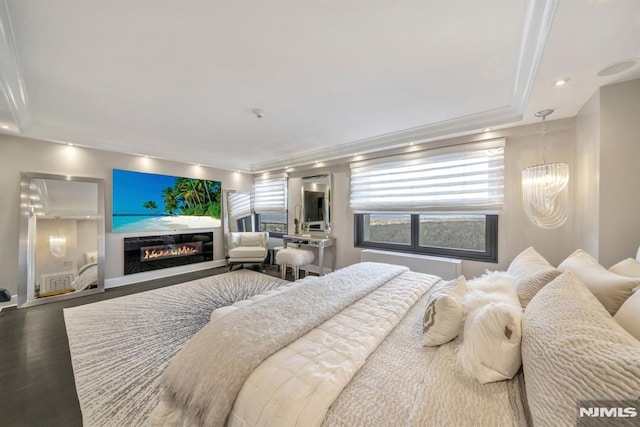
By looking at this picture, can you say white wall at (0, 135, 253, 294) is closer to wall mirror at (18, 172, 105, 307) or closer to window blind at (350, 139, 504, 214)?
Answer: wall mirror at (18, 172, 105, 307)

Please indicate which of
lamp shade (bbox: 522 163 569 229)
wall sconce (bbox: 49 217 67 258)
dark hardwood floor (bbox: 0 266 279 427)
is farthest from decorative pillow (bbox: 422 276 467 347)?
wall sconce (bbox: 49 217 67 258)

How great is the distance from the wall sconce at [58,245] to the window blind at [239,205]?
2.85 meters

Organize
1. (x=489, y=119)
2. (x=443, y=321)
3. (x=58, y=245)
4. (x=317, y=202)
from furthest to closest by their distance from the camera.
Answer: (x=317, y=202) < (x=58, y=245) < (x=489, y=119) < (x=443, y=321)

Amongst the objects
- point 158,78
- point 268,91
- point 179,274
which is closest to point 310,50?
point 268,91

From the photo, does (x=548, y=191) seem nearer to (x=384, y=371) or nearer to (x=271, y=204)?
(x=384, y=371)

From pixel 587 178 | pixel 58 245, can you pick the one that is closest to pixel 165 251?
pixel 58 245

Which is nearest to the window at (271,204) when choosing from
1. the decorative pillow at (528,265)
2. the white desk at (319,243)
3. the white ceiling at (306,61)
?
the white desk at (319,243)

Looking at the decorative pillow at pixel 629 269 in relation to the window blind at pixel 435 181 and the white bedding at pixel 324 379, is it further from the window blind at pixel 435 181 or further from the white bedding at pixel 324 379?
the window blind at pixel 435 181

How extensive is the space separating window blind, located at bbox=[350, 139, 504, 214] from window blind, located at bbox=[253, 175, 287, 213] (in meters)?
2.01

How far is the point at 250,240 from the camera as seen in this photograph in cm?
550

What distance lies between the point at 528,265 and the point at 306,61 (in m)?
2.32

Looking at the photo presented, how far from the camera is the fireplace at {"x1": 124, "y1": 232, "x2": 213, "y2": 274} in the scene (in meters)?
4.37

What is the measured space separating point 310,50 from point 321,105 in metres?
0.91

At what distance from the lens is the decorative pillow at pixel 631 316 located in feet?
2.70
